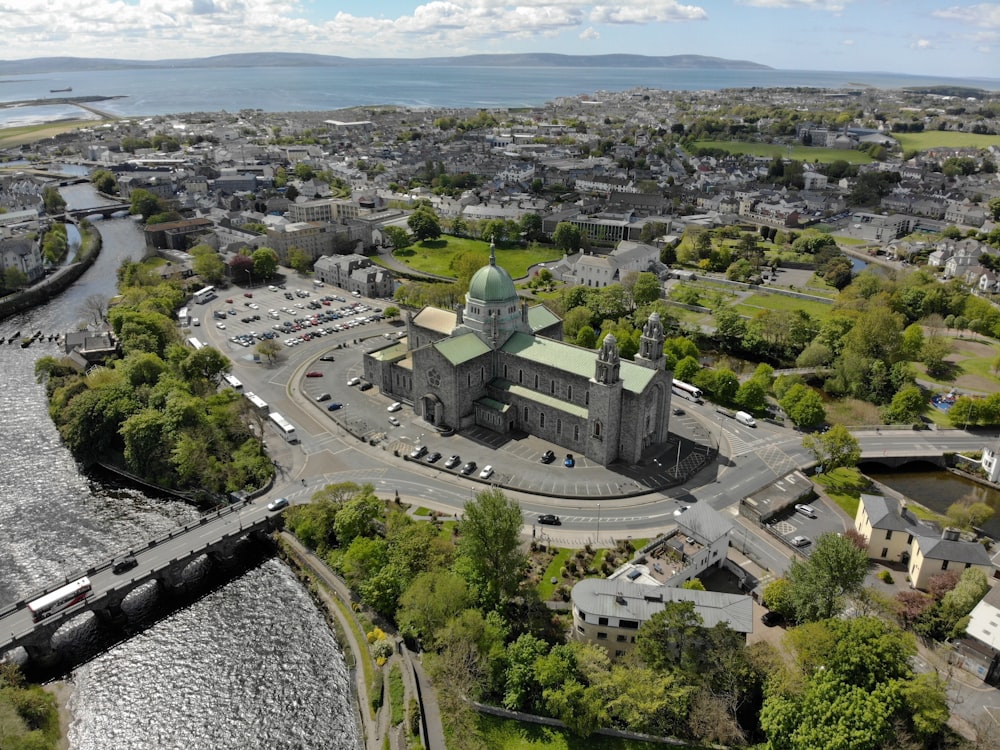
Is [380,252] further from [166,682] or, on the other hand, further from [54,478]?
[166,682]

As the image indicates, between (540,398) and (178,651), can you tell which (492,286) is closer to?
(540,398)

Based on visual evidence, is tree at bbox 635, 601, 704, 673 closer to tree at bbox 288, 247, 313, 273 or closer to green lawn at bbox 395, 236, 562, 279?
green lawn at bbox 395, 236, 562, 279

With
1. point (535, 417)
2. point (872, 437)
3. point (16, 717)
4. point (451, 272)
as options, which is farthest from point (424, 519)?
point (451, 272)

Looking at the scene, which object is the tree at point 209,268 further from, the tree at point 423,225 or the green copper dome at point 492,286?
the green copper dome at point 492,286

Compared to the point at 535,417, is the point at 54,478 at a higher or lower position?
lower

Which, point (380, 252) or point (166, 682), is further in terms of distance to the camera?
point (380, 252)

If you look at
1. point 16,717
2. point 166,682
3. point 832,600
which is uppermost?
point 832,600

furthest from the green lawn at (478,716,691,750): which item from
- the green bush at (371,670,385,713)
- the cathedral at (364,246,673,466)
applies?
the cathedral at (364,246,673,466)
